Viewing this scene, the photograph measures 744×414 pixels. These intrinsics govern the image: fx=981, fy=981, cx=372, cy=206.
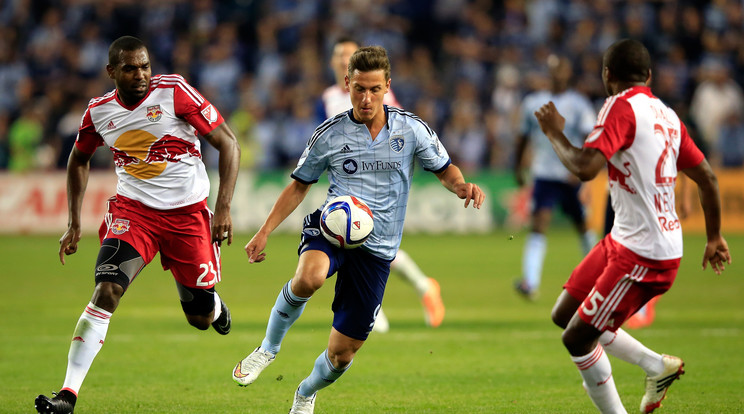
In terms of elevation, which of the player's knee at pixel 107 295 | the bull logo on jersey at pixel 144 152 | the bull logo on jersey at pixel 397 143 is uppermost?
the bull logo on jersey at pixel 397 143

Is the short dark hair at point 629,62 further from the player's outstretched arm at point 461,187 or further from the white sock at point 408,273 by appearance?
the white sock at point 408,273

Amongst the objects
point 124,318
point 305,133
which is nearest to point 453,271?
point 124,318

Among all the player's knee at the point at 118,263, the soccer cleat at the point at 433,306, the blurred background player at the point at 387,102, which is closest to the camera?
the player's knee at the point at 118,263

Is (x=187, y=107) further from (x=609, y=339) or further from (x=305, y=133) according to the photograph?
(x=305, y=133)

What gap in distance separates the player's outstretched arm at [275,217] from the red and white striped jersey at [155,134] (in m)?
0.93

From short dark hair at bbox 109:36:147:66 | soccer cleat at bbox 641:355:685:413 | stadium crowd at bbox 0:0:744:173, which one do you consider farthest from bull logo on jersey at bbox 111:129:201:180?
stadium crowd at bbox 0:0:744:173

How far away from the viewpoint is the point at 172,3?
25359mm

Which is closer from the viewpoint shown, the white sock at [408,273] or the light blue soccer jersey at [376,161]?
the light blue soccer jersey at [376,161]

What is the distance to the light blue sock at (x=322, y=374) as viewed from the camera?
5.98 meters

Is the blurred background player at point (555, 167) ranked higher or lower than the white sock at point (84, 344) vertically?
lower

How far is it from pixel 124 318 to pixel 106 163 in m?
11.9

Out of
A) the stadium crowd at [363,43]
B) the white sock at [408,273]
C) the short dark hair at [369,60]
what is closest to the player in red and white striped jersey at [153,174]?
the short dark hair at [369,60]

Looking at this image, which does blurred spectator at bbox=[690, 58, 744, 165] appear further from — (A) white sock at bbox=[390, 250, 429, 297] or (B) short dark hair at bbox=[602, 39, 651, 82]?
(B) short dark hair at bbox=[602, 39, 651, 82]

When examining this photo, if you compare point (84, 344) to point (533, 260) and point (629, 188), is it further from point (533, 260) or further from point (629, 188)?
point (533, 260)
